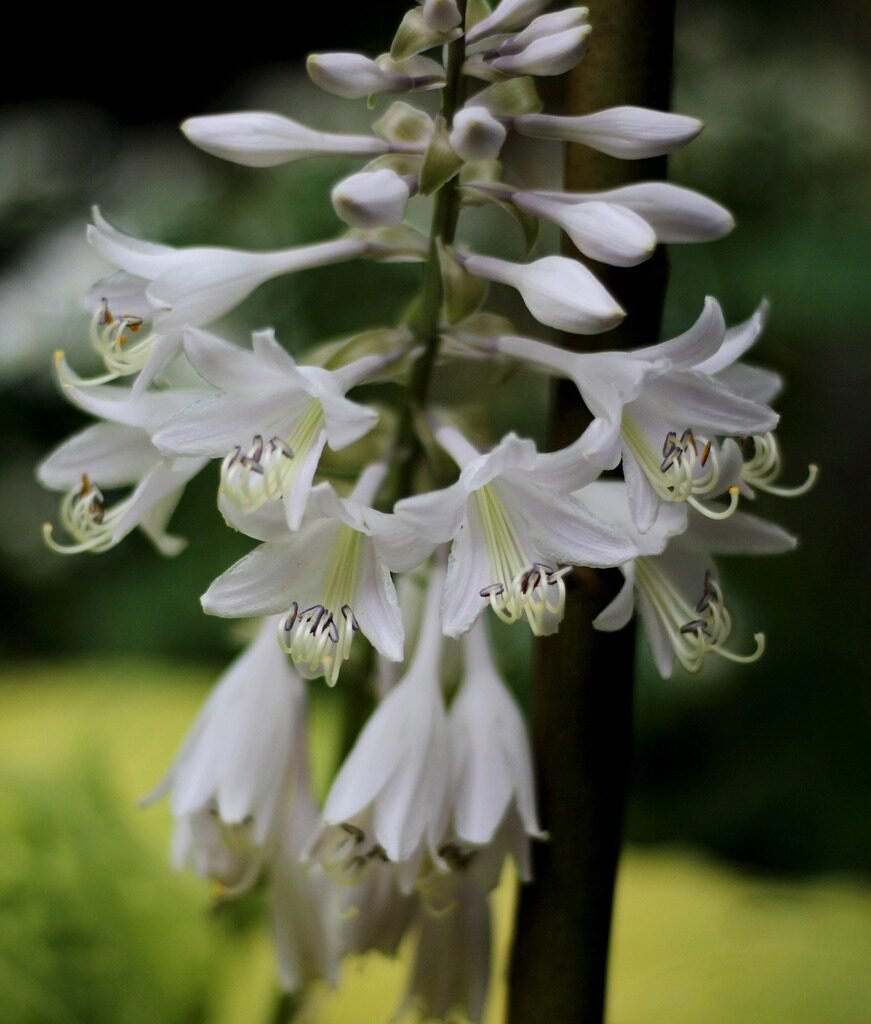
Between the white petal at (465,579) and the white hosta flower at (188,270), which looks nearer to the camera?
the white petal at (465,579)

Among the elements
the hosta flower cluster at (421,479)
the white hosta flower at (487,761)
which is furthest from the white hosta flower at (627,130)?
the white hosta flower at (487,761)

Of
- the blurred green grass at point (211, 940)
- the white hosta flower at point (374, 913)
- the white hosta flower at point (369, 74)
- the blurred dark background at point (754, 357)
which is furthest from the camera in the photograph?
the blurred dark background at point (754, 357)

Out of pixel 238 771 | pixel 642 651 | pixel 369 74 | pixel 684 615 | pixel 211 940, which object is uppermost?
pixel 369 74

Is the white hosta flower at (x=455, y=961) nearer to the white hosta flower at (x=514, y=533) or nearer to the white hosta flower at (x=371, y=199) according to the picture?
the white hosta flower at (x=514, y=533)

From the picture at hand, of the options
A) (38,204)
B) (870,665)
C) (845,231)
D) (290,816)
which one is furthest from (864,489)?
(290,816)

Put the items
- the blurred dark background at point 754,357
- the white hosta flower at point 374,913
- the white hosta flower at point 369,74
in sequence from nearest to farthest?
the white hosta flower at point 369,74, the white hosta flower at point 374,913, the blurred dark background at point 754,357

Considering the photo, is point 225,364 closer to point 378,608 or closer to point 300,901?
point 378,608

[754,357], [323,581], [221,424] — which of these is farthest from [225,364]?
[754,357]
